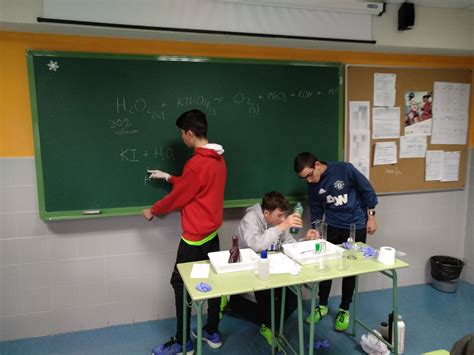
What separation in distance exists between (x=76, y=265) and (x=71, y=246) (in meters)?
0.17

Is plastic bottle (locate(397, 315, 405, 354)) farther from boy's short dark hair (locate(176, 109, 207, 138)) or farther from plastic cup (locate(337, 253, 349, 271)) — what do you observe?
boy's short dark hair (locate(176, 109, 207, 138))

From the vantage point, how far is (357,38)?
10.2 ft

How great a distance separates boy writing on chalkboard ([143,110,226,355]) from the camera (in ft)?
8.29

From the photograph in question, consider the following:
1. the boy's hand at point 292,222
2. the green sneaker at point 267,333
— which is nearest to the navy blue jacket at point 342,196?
the boy's hand at point 292,222

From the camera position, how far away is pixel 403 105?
3.62 m

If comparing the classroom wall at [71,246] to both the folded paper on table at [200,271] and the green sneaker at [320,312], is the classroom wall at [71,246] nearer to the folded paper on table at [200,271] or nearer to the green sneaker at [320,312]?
the folded paper on table at [200,271]

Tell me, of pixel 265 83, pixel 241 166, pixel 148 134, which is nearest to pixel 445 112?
pixel 265 83

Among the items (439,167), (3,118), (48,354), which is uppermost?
(3,118)

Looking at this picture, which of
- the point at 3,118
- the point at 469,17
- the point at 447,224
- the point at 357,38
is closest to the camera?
the point at 3,118

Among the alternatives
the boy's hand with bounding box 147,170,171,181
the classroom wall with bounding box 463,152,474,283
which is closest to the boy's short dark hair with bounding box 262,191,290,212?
the boy's hand with bounding box 147,170,171,181

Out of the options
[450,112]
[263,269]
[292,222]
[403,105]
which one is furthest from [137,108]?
[450,112]

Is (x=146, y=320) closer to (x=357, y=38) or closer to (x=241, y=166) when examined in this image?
(x=241, y=166)

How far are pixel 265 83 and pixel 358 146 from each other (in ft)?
3.73

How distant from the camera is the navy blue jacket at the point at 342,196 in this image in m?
3.04
